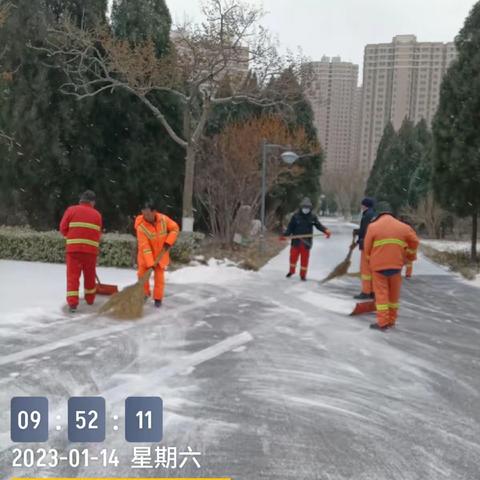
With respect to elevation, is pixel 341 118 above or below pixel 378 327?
above

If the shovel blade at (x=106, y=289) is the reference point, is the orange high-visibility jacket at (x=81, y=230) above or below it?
above

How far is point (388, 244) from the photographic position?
6449mm

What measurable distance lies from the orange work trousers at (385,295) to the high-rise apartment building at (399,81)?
78947mm

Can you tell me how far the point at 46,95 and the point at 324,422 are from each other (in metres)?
15.1

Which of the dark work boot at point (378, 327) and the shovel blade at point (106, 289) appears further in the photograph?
the shovel blade at point (106, 289)

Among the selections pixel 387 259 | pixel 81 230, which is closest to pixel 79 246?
pixel 81 230

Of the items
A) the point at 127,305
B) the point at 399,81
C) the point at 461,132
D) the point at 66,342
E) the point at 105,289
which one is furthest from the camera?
the point at 399,81

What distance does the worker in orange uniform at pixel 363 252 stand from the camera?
860 centimetres

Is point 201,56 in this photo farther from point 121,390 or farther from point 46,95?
point 121,390

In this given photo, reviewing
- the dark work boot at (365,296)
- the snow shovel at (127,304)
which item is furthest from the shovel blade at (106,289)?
the dark work boot at (365,296)

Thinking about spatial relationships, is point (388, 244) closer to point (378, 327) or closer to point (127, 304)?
point (378, 327)

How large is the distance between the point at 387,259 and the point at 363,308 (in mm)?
1259
